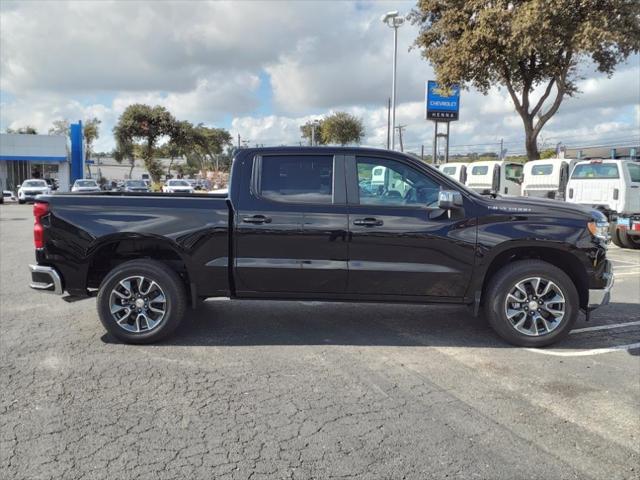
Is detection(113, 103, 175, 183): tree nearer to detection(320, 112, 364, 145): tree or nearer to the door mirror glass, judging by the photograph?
detection(320, 112, 364, 145): tree

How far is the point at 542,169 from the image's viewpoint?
17438 millimetres

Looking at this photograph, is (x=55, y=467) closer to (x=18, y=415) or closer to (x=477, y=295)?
(x=18, y=415)

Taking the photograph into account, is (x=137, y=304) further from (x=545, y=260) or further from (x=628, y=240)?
(x=628, y=240)

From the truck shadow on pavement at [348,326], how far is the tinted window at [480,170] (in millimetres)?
14733

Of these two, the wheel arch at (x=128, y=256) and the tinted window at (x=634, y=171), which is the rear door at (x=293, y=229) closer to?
the wheel arch at (x=128, y=256)

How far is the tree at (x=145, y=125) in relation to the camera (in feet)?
161

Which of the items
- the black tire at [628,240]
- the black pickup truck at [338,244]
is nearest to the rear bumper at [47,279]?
the black pickup truck at [338,244]

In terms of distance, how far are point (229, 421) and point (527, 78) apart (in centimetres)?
1705

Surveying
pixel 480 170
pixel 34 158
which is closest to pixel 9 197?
pixel 34 158

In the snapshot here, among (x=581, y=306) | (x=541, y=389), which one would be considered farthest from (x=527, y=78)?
(x=541, y=389)

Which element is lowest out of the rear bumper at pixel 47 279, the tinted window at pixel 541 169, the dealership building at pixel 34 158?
the rear bumper at pixel 47 279

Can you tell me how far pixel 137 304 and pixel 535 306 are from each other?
3.80m

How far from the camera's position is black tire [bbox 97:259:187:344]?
495cm

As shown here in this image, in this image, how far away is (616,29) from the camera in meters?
14.5
